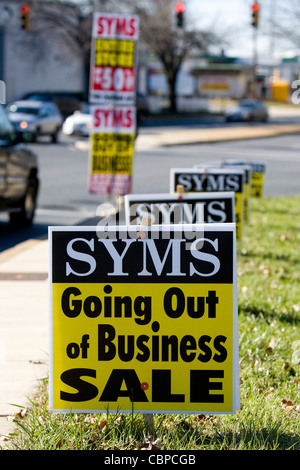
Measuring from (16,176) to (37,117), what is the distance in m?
21.7

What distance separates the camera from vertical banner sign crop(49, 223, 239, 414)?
4.20 m

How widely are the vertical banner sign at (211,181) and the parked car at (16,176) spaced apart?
11.2 feet

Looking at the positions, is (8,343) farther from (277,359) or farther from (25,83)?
(25,83)

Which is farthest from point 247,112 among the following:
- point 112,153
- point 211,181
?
point 211,181

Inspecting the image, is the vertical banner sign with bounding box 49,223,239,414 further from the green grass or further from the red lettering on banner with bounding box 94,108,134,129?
the red lettering on banner with bounding box 94,108,134,129

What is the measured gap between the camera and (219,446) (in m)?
4.20

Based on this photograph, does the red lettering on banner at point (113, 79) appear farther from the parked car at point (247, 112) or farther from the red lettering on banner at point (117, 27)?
the parked car at point (247, 112)

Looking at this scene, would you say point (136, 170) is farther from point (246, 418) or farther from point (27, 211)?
point (246, 418)

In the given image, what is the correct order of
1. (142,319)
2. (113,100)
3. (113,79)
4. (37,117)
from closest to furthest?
(142,319) → (113,79) → (113,100) → (37,117)

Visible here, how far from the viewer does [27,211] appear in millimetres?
13047

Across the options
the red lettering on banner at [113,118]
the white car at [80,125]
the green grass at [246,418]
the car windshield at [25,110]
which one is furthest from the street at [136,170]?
the green grass at [246,418]

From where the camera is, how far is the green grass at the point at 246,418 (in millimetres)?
4203

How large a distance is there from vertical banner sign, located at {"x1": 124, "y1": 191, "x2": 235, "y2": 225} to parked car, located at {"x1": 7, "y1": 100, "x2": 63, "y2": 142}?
2549 cm

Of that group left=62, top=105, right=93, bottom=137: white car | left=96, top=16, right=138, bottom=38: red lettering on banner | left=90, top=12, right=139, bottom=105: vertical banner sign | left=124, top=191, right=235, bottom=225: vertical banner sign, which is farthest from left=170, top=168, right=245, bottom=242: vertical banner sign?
left=62, top=105, right=93, bottom=137: white car
